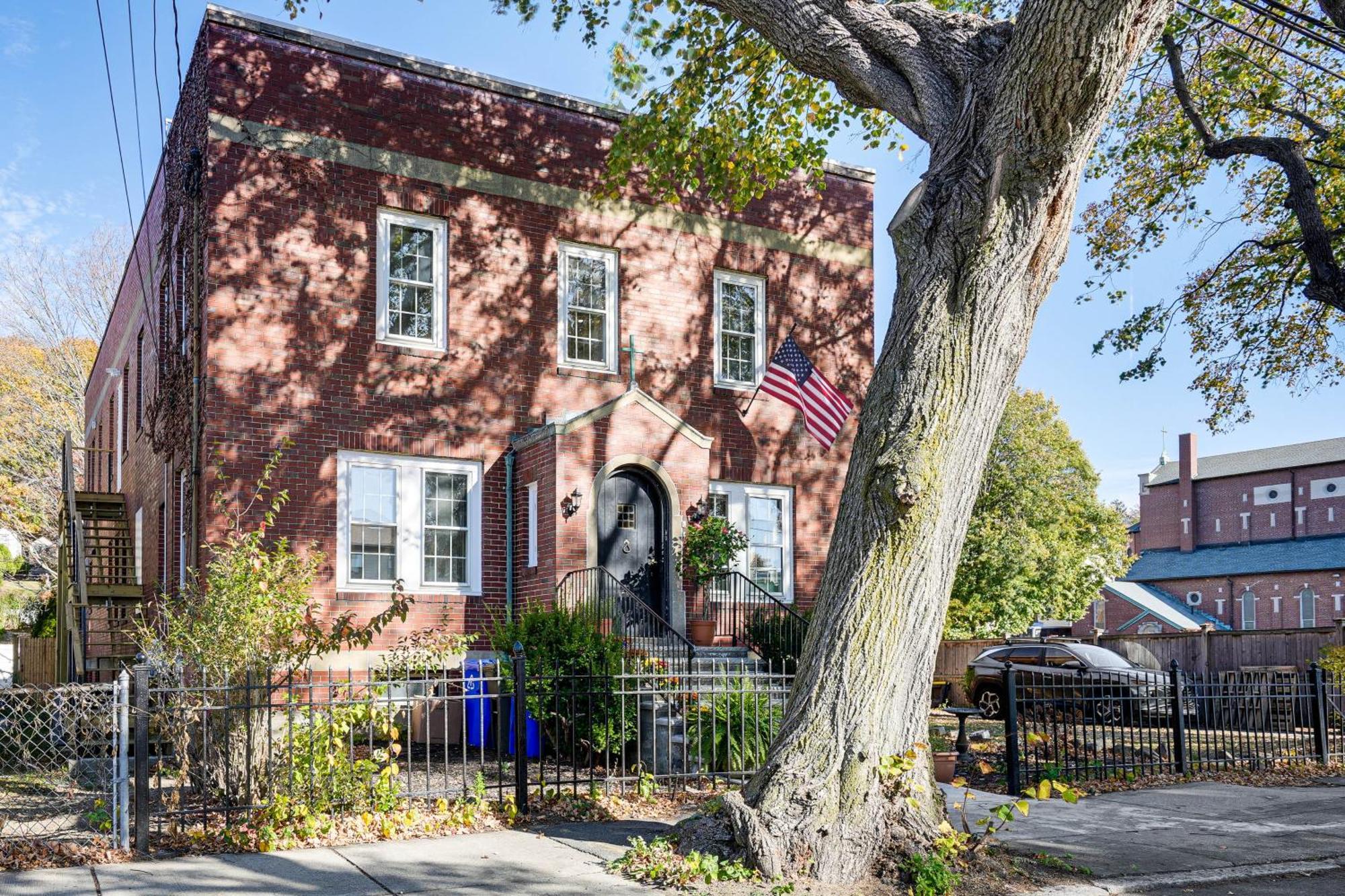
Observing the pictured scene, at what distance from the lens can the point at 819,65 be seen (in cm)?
937

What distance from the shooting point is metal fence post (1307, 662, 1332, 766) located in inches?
539

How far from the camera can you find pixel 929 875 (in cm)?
683

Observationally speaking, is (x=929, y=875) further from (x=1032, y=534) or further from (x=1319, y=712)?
(x=1032, y=534)

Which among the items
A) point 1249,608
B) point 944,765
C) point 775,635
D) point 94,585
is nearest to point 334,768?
point 944,765

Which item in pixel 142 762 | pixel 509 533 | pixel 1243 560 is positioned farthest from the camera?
pixel 1243 560

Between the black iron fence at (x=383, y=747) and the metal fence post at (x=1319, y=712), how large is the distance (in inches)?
280

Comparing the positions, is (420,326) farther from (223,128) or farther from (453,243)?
(223,128)

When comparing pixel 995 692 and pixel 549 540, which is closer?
pixel 549 540

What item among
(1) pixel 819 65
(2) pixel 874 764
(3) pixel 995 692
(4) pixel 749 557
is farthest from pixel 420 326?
(3) pixel 995 692

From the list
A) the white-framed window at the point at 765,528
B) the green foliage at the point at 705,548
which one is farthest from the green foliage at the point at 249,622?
the white-framed window at the point at 765,528

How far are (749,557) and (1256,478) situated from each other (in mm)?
55240

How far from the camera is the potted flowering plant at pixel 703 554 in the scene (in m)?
16.2

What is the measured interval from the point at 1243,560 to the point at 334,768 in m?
58.8

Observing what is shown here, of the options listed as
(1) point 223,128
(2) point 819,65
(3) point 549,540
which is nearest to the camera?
(2) point 819,65
